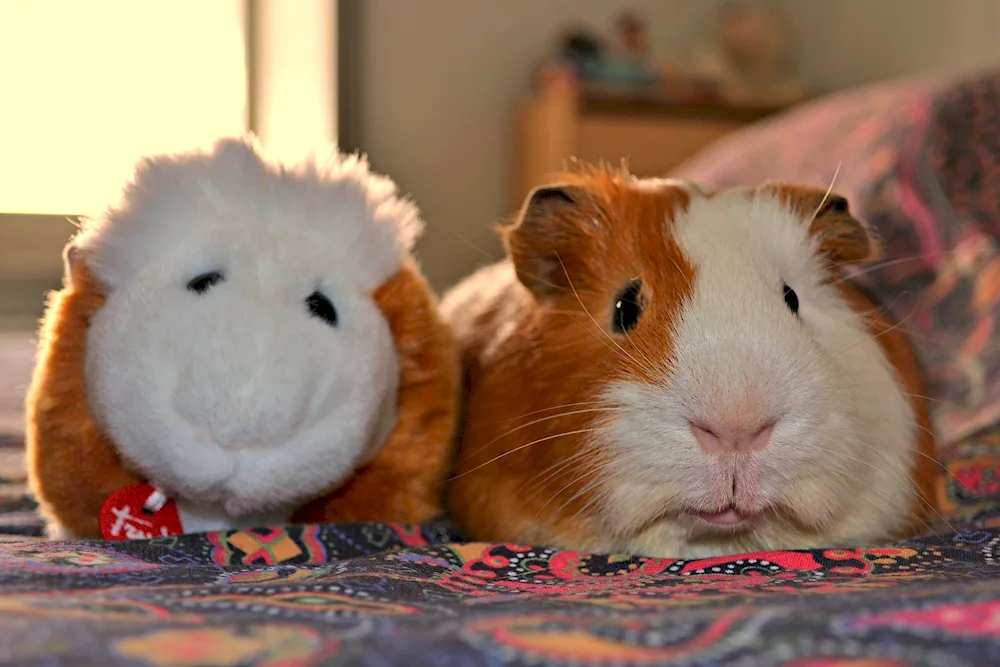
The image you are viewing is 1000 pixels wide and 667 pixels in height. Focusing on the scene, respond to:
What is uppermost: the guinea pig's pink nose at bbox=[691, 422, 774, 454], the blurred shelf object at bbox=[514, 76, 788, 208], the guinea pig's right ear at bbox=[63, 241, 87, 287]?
the blurred shelf object at bbox=[514, 76, 788, 208]

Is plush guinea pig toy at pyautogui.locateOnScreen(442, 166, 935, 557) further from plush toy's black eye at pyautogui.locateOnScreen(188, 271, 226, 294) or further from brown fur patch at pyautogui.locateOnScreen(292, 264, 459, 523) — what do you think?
plush toy's black eye at pyautogui.locateOnScreen(188, 271, 226, 294)

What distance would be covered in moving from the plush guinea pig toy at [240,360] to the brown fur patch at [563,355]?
0.24ft

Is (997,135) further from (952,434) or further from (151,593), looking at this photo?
(151,593)

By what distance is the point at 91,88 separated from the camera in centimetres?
416

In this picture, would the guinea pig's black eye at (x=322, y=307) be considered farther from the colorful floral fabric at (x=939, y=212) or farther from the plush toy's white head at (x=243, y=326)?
the colorful floral fabric at (x=939, y=212)

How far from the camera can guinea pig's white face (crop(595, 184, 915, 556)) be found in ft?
3.43

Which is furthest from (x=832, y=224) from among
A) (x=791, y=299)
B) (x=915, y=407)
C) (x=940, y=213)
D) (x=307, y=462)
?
(x=940, y=213)

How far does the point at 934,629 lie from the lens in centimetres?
65

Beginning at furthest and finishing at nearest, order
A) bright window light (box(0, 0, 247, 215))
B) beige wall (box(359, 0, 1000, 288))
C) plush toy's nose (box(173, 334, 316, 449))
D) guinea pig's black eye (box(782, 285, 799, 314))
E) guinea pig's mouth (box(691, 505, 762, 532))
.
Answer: beige wall (box(359, 0, 1000, 288)) < bright window light (box(0, 0, 247, 215)) < guinea pig's black eye (box(782, 285, 799, 314)) < guinea pig's mouth (box(691, 505, 762, 532)) < plush toy's nose (box(173, 334, 316, 449))

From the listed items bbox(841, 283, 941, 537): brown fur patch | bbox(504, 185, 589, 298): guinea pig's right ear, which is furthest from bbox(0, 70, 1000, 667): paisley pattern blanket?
bbox(504, 185, 589, 298): guinea pig's right ear

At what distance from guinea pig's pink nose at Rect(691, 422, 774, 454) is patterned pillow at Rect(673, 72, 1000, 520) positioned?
39.3 inches

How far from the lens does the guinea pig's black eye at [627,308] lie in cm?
120

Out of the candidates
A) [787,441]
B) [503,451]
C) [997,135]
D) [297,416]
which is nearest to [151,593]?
[297,416]

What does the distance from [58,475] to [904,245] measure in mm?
1970
